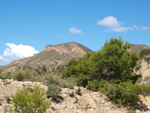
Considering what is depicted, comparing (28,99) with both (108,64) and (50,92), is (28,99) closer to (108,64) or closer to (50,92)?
(50,92)

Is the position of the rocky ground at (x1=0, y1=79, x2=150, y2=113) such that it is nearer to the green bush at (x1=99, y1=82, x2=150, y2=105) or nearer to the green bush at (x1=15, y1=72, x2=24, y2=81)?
the green bush at (x1=99, y1=82, x2=150, y2=105)

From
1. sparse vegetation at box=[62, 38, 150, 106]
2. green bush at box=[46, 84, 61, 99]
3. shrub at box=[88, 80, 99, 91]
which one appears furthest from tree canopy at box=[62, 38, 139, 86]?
green bush at box=[46, 84, 61, 99]

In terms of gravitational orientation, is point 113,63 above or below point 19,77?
above

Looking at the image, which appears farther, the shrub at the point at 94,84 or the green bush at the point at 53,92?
the shrub at the point at 94,84

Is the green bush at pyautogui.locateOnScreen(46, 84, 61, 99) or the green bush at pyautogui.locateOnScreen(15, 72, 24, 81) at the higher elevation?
the green bush at pyautogui.locateOnScreen(15, 72, 24, 81)

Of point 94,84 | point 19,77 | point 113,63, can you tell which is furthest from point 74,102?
point 19,77

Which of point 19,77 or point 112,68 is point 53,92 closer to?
point 19,77

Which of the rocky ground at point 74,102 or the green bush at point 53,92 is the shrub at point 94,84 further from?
the green bush at point 53,92

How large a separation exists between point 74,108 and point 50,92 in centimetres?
173

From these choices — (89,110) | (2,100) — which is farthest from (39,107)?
(89,110)

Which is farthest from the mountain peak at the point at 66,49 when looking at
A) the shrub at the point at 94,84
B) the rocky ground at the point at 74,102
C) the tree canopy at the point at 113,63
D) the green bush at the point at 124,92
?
the rocky ground at the point at 74,102

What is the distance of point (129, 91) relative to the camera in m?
11.2

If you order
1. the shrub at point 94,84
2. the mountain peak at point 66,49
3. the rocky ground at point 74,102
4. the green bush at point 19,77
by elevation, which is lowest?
the rocky ground at point 74,102

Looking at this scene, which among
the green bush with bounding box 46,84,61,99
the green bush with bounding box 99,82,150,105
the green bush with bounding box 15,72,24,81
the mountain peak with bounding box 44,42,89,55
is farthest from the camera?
the mountain peak with bounding box 44,42,89,55
